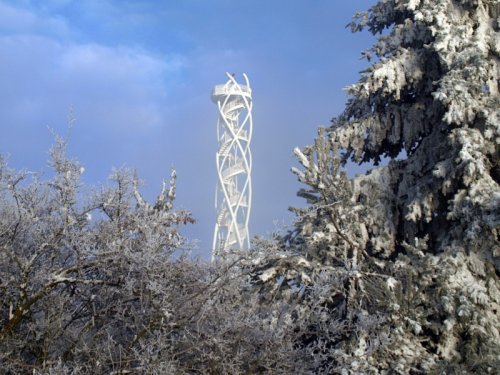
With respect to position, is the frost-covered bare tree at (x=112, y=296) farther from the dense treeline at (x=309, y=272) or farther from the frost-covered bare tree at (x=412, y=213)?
the frost-covered bare tree at (x=412, y=213)

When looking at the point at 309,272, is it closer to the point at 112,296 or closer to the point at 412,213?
the point at 412,213

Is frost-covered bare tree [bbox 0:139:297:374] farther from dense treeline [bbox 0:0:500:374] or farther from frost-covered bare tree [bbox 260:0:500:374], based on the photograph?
frost-covered bare tree [bbox 260:0:500:374]

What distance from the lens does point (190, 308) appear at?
7.62 metres

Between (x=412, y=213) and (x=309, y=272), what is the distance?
1676 mm

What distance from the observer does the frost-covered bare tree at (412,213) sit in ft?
27.0

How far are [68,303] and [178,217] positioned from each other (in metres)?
1.71

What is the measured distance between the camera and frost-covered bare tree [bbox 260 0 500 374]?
27.0ft

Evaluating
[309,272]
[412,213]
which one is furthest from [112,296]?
[412,213]

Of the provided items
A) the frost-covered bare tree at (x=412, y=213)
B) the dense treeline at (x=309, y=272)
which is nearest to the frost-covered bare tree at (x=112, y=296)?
the dense treeline at (x=309, y=272)

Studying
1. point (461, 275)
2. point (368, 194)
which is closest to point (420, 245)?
point (461, 275)

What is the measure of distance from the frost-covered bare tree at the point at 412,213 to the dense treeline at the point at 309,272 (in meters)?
0.02

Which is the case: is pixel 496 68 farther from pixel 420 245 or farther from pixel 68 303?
pixel 68 303

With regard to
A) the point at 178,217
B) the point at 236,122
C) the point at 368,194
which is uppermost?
the point at 236,122

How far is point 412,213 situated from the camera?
375 inches
